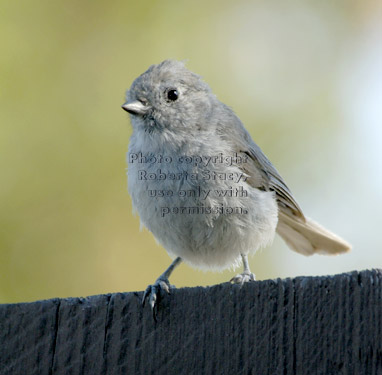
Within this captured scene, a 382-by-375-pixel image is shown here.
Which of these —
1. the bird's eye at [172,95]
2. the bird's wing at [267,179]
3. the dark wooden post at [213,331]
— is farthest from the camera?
the bird's wing at [267,179]

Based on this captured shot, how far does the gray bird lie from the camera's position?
13.9 ft

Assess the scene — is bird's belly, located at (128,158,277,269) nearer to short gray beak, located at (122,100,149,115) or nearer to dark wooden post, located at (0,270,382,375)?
short gray beak, located at (122,100,149,115)

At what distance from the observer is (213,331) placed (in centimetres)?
255

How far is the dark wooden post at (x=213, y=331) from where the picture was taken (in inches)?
92.8

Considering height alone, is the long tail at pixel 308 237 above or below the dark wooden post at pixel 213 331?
above

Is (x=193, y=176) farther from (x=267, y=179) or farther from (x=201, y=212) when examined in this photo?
(x=267, y=179)

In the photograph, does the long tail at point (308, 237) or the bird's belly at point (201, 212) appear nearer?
the bird's belly at point (201, 212)

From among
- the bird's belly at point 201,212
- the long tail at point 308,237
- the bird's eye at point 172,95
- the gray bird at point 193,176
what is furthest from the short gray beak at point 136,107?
the long tail at point 308,237

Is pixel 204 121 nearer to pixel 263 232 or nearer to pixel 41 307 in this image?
pixel 263 232

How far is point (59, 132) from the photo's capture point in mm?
6164

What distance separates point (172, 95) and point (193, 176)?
30.2 inches

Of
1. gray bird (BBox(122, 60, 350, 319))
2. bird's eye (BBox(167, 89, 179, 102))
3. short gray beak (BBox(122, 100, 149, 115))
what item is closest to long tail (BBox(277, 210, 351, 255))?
gray bird (BBox(122, 60, 350, 319))

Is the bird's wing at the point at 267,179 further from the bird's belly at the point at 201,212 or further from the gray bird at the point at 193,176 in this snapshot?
the bird's belly at the point at 201,212

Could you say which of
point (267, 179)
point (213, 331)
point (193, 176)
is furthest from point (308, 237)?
point (213, 331)
